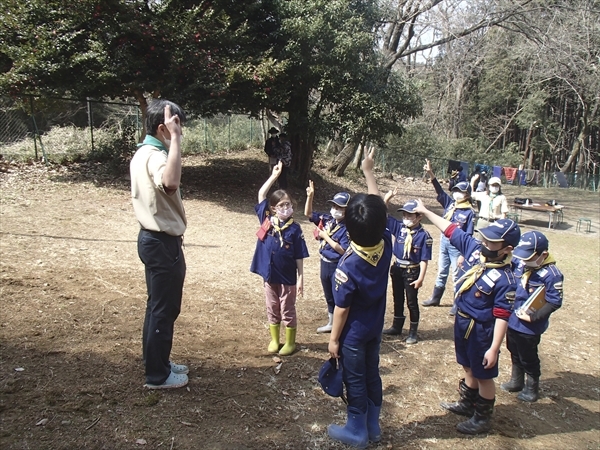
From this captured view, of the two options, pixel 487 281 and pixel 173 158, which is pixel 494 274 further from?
pixel 173 158

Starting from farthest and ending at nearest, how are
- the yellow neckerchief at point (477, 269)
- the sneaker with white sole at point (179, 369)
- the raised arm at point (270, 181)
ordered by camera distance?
1. the raised arm at point (270, 181)
2. the sneaker with white sole at point (179, 369)
3. the yellow neckerchief at point (477, 269)

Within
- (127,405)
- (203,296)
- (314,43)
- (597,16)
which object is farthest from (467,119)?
(127,405)

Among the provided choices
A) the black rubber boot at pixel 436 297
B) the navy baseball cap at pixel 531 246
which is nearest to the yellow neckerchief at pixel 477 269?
A: the navy baseball cap at pixel 531 246

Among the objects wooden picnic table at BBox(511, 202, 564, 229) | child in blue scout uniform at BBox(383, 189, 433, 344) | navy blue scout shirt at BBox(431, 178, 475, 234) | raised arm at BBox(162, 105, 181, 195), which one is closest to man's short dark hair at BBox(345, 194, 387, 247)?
raised arm at BBox(162, 105, 181, 195)

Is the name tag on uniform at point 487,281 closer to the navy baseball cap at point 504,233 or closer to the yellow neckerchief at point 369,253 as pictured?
the navy baseball cap at point 504,233

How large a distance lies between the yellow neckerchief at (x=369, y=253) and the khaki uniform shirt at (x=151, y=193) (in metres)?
1.24

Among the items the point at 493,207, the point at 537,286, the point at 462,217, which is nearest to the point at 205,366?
the point at 537,286

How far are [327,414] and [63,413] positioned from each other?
6.20ft

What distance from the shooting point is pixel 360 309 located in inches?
123

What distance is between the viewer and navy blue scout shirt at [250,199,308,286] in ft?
14.3

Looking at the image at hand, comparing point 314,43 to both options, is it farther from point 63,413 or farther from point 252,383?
point 63,413

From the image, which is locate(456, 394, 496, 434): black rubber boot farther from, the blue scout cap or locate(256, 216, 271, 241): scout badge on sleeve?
locate(256, 216, 271, 241): scout badge on sleeve

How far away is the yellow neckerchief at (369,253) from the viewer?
3.07 meters

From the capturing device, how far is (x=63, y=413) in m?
3.21
